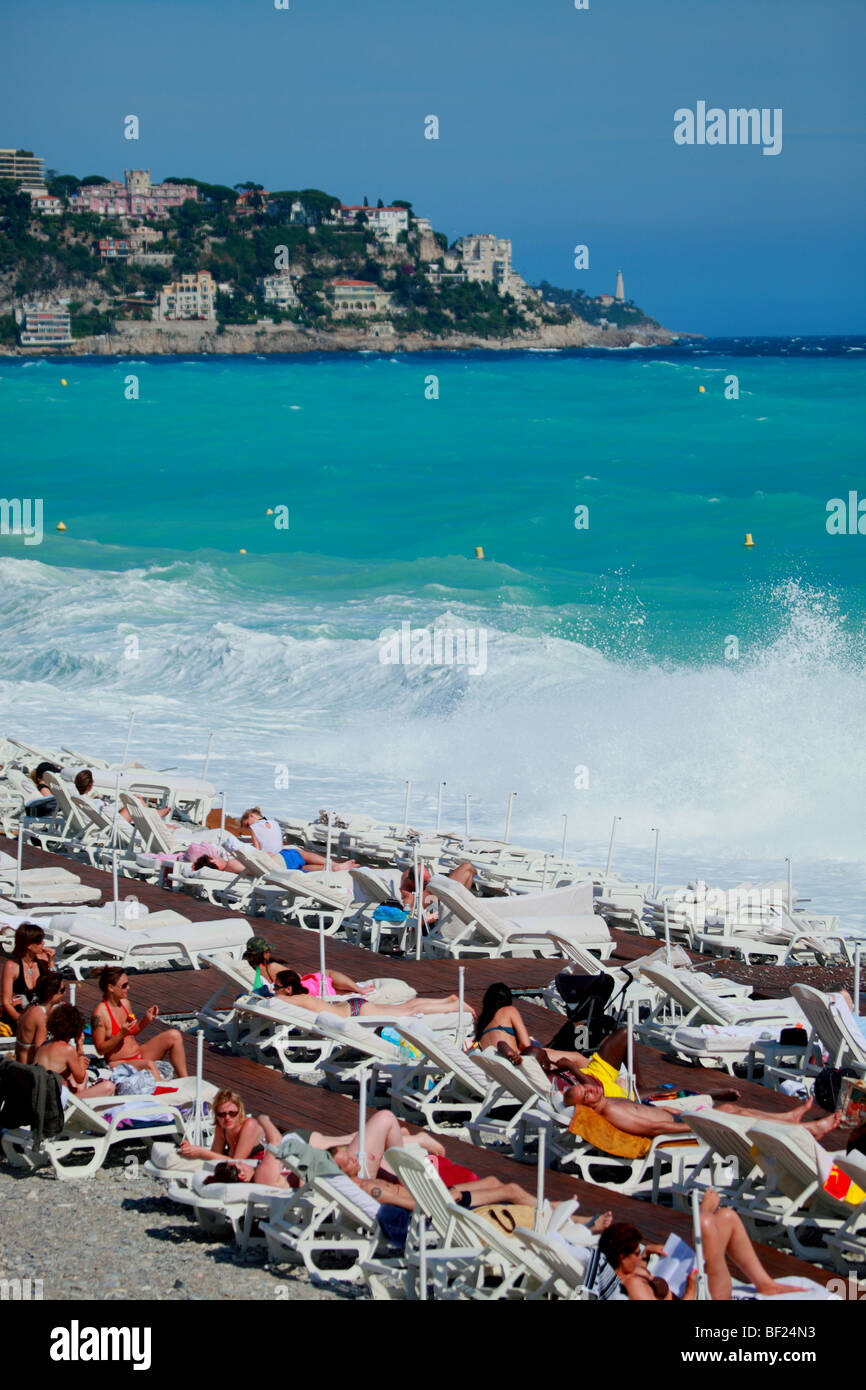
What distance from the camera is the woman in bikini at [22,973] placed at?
25.4 ft

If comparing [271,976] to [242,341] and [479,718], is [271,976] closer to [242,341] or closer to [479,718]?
[479,718]

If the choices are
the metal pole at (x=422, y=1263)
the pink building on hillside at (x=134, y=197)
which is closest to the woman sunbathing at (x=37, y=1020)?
the metal pole at (x=422, y=1263)

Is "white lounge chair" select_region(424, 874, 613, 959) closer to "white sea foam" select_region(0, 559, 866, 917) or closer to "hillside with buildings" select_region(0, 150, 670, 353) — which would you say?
"white sea foam" select_region(0, 559, 866, 917)

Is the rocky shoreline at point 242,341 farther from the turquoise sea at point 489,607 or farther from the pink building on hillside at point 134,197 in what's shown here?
the turquoise sea at point 489,607

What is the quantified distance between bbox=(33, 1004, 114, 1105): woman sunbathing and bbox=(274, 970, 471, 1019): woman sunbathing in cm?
130

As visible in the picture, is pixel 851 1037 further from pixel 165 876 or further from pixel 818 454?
pixel 818 454

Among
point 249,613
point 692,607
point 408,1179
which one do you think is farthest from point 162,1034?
point 692,607

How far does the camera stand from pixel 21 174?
120 meters

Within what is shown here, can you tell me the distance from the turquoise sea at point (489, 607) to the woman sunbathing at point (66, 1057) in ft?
26.9

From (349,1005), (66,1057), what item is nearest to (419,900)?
(349,1005)

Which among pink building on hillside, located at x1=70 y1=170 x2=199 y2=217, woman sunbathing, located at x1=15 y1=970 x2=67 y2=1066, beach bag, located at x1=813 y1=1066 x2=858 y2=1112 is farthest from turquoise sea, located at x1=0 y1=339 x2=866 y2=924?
pink building on hillside, located at x1=70 y1=170 x2=199 y2=217

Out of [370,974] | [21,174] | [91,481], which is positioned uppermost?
[21,174]
